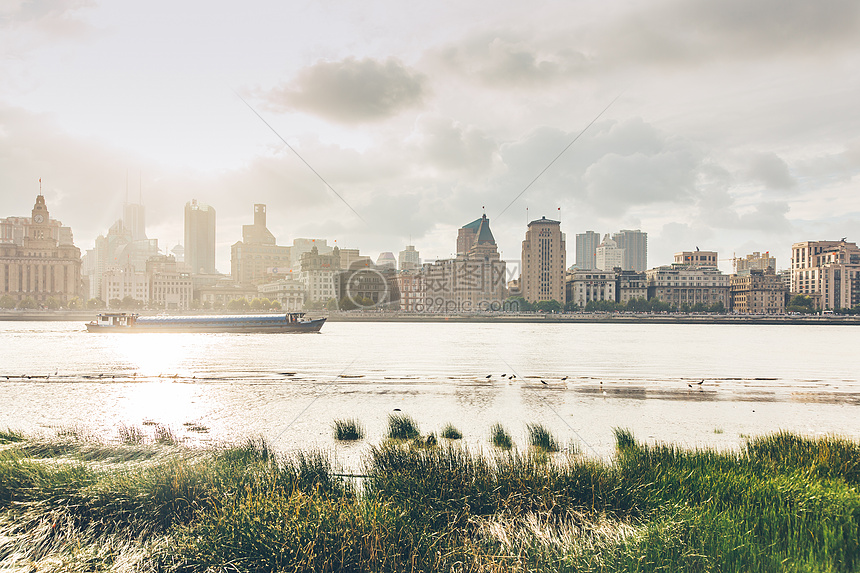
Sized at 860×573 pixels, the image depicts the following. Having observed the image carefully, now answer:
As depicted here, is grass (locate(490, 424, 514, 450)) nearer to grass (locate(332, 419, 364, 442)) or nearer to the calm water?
the calm water

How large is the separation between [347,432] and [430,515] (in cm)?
706

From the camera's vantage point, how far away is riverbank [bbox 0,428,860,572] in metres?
6.14

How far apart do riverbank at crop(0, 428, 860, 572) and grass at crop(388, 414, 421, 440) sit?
3889mm

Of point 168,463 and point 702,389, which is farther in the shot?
point 702,389

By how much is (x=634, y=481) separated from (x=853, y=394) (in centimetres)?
2148

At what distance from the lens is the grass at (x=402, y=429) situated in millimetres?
13695

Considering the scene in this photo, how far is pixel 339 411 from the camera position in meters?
18.0

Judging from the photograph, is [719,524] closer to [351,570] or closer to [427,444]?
[351,570]

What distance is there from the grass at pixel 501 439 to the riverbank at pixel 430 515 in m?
2.63

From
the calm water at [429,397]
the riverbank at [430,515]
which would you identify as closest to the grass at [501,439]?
the calm water at [429,397]

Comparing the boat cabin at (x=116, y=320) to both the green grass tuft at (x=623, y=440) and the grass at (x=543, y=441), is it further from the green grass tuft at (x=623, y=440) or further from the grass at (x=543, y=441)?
the green grass tuft at (x=623, y=440)

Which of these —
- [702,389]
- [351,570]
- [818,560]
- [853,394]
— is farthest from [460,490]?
[853,394]

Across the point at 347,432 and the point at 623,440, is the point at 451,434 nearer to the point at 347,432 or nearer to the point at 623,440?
the point at 347,432

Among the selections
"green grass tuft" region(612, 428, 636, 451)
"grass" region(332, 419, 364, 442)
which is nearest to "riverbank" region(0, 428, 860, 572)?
"green grass tuft" region(612, 428, 636, 451)
